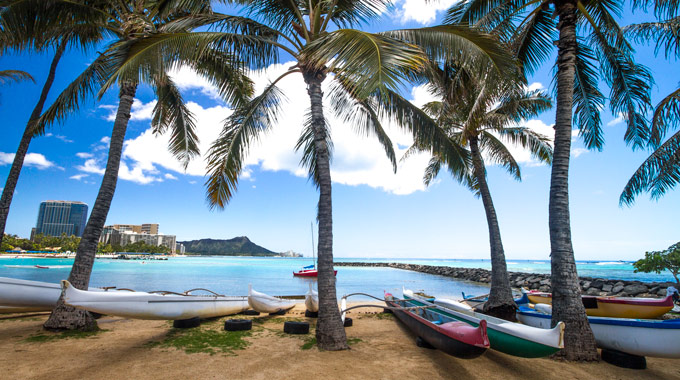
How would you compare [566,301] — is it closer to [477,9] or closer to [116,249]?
[477,9]

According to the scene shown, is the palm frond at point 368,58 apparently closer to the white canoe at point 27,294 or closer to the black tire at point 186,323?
the black tire at point 186,323

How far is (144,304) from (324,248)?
3.65 m

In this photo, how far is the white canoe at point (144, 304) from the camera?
5434 mm

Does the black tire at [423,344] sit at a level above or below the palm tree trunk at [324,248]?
below

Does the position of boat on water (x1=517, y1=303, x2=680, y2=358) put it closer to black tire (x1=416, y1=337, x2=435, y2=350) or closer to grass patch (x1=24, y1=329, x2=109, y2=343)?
black tire (x1=416, y1=337, x2=435, y2=350)

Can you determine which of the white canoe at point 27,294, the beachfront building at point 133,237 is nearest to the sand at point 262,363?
the white canoe at point 27,294

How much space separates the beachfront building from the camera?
134m

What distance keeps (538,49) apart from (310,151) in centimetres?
656

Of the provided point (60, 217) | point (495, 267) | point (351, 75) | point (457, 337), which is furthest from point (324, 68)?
point (60, 217)

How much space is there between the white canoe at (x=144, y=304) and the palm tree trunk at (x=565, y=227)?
25.0 ft

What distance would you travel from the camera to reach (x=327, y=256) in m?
6.43

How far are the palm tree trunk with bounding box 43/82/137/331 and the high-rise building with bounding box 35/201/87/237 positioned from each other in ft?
479

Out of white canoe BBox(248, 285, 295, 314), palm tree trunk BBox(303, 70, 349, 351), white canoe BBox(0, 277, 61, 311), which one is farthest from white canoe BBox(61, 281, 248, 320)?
palm tree trunk BBox(303, 70, 349, 351)

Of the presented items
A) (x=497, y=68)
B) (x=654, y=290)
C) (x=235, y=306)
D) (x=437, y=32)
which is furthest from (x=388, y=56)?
(x=654, y=290)
